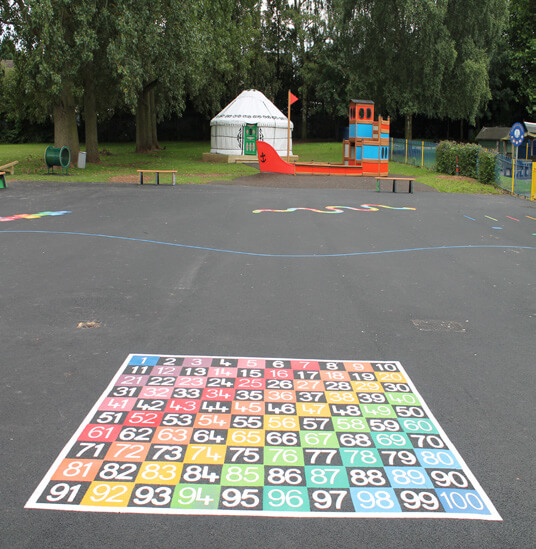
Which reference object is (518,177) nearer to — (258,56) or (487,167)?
(487,167)

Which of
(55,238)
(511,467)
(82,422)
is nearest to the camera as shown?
(511,467)

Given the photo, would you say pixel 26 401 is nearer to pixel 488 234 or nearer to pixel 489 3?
pixel 488 234

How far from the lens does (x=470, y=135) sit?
50.4 meters

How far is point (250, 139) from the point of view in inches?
1464

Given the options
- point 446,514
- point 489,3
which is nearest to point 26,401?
point 446,514

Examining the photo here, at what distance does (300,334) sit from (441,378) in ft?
5.62

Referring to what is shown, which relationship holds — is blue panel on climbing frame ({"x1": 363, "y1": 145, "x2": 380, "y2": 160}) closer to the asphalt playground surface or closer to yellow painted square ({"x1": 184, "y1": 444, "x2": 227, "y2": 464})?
the asphalt playground surface

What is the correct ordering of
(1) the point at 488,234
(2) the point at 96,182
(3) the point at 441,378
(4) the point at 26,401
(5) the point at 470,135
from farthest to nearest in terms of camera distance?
(5) the point at 470,135 → (2) the point at 96,182 → (1) the point at 488,234 → (3) the point at 441,378 → (4) the point at 26,401

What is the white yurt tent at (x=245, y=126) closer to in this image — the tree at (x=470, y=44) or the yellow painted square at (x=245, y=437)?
the tree at (x=470, y=44)

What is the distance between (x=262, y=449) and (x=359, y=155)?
2620 centimetres

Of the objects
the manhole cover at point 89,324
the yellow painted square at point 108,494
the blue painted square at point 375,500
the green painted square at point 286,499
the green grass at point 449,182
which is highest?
the green grass at point 449,182

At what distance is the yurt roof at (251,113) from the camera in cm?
3719

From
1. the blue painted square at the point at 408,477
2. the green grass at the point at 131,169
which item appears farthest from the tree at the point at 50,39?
the blue painted square at the point at 408,477

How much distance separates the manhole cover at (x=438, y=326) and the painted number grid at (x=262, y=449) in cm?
136
